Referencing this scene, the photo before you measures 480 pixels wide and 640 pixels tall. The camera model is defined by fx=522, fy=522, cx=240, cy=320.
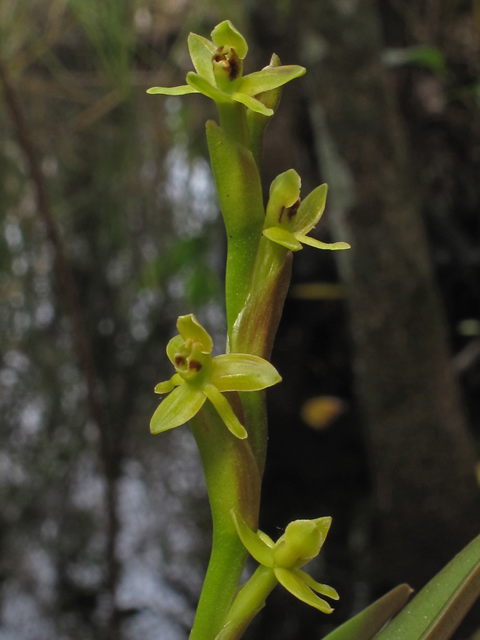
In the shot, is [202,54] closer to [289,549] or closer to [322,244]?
[322,244]

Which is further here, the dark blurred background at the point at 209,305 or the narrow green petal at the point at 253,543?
the dark blurred background at the point at 209,305

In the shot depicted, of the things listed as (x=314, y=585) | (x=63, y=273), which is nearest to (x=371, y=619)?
(x=314, y=585)

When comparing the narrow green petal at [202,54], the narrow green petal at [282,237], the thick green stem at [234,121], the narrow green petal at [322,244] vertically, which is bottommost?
the narrow green petal at [322,244]

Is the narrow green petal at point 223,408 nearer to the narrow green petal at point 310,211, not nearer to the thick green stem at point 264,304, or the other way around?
the thick green stem at point 264,304

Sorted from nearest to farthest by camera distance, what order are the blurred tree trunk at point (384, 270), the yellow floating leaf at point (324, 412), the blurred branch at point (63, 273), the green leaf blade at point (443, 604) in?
the green leaf blade at point (443, 604) → the blurred branch at point (63, 273) → the blurred tree trunk at point (384, 270) → the yellow floating leaf at point (324, 412)

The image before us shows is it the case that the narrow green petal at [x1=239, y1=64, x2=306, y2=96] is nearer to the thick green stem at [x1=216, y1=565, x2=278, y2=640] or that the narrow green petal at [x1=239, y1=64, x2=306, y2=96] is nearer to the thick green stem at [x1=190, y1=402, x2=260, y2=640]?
the thick green stem at [x1=190, y1=402, x2=260, y2=640]

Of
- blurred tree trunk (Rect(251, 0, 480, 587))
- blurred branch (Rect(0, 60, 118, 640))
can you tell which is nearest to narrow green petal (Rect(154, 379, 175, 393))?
blurred branch (Rect(0, 60, 118, 640))

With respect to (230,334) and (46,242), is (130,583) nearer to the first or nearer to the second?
(46,242)

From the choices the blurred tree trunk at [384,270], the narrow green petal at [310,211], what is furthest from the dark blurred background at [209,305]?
the narrow green petal at [310,211]
